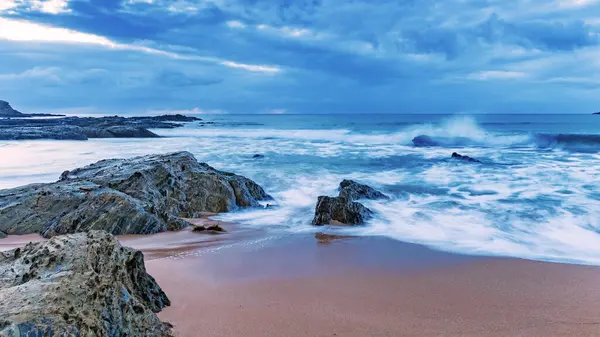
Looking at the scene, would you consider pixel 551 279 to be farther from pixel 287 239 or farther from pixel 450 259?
pixel 287 239

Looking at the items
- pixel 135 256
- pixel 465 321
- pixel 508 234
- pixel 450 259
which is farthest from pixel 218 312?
pixel 508 234

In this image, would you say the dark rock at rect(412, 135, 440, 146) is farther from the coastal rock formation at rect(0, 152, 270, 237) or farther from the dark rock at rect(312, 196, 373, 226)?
the dark rock at rect(312, 196, 373, 226)

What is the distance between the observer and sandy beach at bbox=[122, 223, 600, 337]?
3660 mm

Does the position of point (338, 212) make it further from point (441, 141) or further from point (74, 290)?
point (441, 141)

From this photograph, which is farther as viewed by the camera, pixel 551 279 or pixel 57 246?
pixel 551 279

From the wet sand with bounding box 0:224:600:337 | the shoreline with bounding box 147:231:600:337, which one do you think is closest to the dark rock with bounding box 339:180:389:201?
the wet sand with bounding box 0:224:600:337

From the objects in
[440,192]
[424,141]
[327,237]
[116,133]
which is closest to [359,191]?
[440,192]

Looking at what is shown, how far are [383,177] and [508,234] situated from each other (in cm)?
757

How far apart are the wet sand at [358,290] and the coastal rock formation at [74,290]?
65cm

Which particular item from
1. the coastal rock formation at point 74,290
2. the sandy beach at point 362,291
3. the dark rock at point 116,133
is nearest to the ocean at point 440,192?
the sandy beach at point 362,291

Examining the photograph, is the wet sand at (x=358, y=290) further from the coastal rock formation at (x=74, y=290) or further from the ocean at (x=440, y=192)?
the ocean at (x=440, y=192)

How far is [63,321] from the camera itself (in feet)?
7.38

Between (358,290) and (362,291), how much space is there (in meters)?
0.05

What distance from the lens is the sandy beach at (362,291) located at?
366 centimetres
